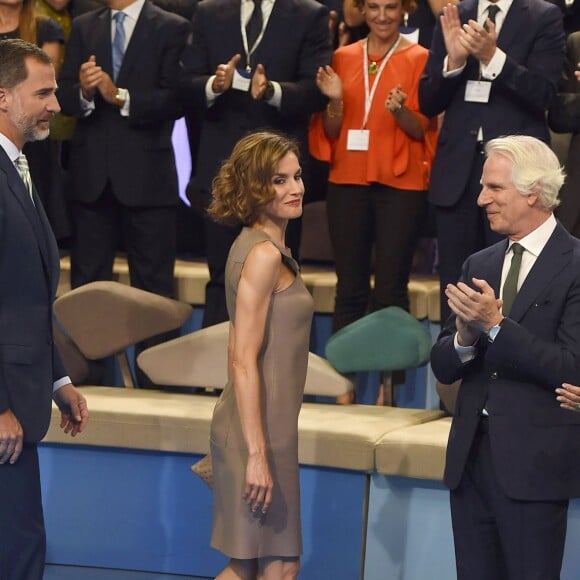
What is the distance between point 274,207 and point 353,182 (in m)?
1.80

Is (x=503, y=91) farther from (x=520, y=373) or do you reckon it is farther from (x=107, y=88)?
(x=520, y=373)

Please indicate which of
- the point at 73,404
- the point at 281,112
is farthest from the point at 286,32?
the point at 73,404

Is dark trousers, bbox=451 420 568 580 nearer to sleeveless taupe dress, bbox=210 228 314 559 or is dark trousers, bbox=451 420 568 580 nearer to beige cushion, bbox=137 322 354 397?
sleeveless taupe dress, bbox=210 228 314 559

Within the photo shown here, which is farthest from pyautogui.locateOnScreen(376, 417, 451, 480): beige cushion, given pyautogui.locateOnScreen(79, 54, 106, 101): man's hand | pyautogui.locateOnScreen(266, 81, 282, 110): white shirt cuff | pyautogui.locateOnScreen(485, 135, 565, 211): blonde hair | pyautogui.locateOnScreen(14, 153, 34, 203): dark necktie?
pyautogui.locateOnScreen(79, 54, 106, 101): man's hand

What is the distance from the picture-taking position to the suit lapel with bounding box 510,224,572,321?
3.27m

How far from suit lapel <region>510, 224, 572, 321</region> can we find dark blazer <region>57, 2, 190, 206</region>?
2448mm

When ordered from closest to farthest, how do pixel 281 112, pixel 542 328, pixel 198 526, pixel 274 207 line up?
1. pixel 542 328
2. pixel 274 207
3. pixel 198 526
4. pixel 281 112

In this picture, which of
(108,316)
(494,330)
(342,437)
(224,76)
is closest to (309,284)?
(108,316)

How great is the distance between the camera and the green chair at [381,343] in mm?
4961

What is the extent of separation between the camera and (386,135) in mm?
5238

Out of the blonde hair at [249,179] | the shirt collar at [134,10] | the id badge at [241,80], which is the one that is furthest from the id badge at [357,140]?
the blonde hair at [249,179]

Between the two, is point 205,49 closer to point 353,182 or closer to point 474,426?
point 353,182

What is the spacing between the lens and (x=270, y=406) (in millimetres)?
3455

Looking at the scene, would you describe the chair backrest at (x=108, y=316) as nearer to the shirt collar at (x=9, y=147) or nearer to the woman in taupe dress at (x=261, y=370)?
the woman in taupe dress at (x=261, y=370)
